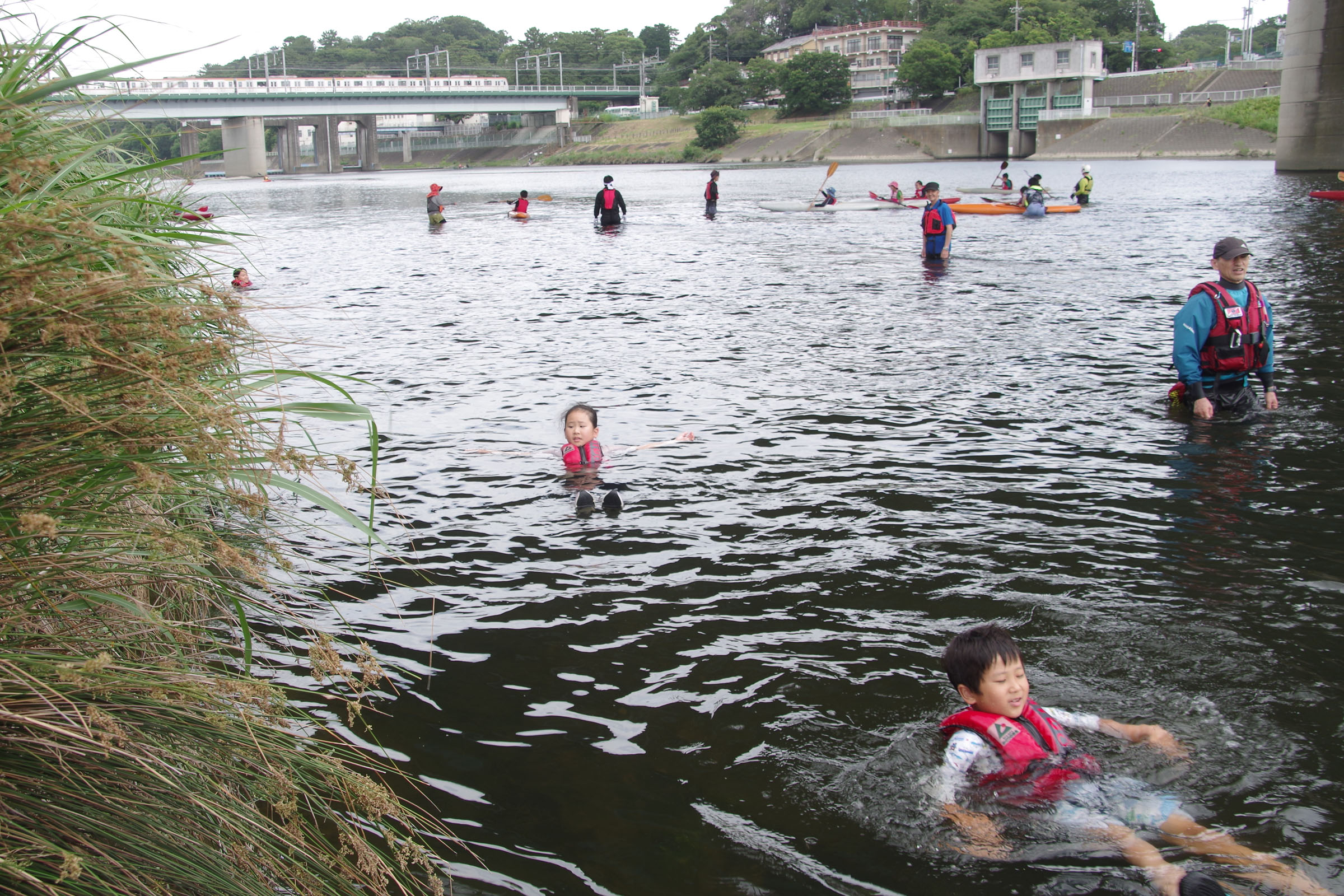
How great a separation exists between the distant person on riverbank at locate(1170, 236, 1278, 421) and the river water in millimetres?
376

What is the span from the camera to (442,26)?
190375mm

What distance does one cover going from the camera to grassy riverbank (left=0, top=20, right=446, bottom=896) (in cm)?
228

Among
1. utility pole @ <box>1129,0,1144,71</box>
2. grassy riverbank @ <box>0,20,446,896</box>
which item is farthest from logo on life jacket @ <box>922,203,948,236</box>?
utility pole @ <box>1129,0,1144,71</box>

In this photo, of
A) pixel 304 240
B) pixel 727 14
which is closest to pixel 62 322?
pixel 304 240

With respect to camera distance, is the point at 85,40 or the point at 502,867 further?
the point at 502,867

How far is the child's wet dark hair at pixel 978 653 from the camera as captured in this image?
4262mm

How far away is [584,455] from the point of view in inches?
327

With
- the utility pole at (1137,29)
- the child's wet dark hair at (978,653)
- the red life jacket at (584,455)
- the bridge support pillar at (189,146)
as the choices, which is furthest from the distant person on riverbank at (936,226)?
the utility pole at (1137,29)

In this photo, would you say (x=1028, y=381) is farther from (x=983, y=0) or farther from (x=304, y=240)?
(x=983, y=0)

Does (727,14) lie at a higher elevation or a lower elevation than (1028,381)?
higher

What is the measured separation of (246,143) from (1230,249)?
9921 centimetres

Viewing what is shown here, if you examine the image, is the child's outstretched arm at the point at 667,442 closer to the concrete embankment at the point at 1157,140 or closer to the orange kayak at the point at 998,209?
the orange kayak at the point at 998,209

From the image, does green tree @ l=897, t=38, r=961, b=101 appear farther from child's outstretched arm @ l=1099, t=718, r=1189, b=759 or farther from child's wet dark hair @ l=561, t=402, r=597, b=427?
child's outstretched arm @ l=1099, t=718, r=1189, b=759

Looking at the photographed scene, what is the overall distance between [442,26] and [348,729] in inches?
8123
